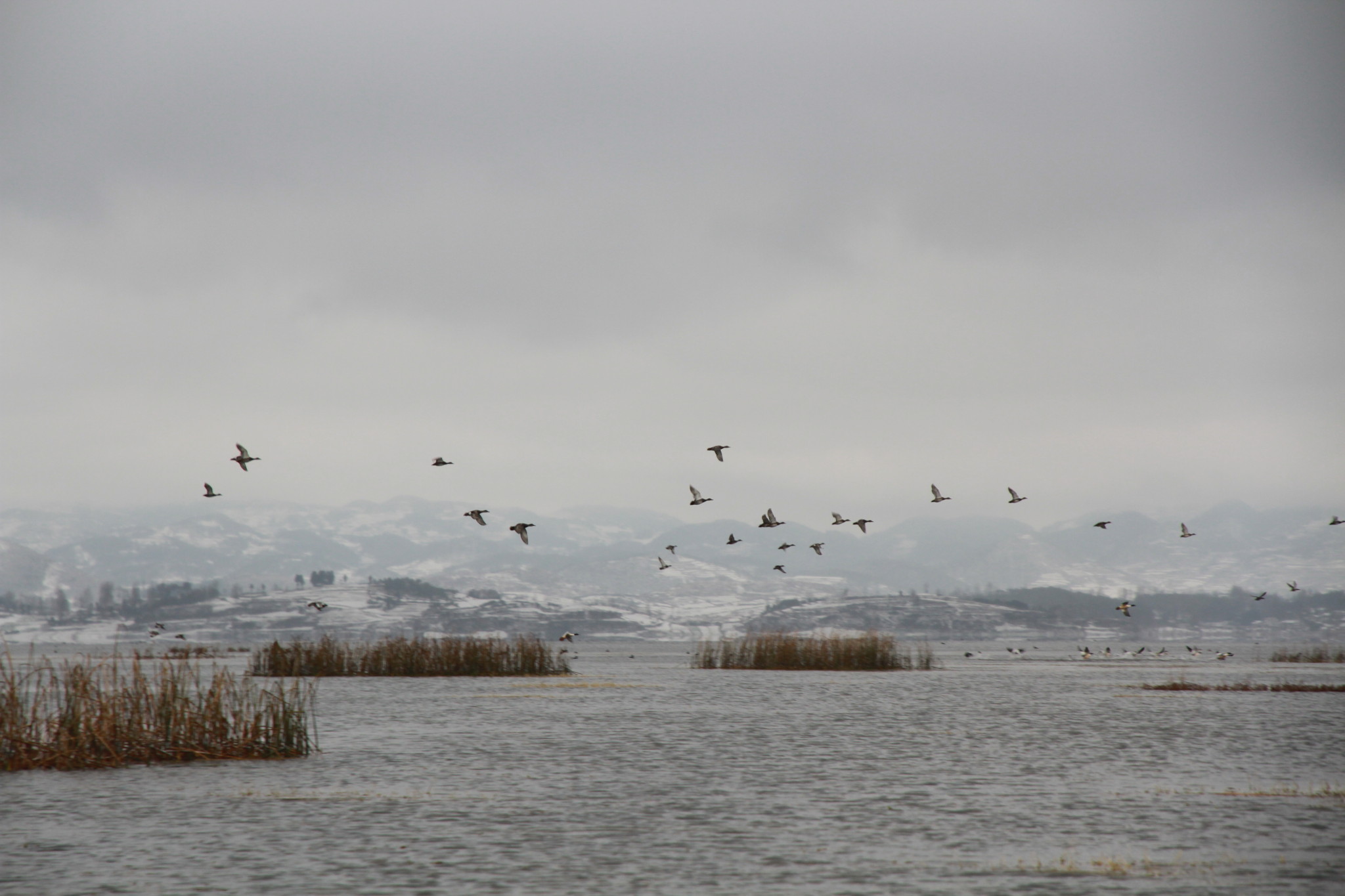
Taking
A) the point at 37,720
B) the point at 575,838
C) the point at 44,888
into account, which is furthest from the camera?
the point at 37,720

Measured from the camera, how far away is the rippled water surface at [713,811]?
16.9m

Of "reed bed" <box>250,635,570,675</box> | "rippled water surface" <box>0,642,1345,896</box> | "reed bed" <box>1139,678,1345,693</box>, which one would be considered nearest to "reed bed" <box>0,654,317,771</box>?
"rippled water surface" <box>0,642,1345,896</box>

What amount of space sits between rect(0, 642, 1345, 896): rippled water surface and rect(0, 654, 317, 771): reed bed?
0.89 metres

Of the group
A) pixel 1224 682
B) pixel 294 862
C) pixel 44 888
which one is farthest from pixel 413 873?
pixel 1224 682

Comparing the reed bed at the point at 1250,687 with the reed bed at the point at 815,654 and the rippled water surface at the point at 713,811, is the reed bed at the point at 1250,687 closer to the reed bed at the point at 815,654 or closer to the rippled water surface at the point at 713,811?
the rippled water surface at the point at 713,811

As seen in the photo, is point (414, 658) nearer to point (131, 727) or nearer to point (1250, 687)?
point (131, 727)

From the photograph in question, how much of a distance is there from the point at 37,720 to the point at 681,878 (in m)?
19.7

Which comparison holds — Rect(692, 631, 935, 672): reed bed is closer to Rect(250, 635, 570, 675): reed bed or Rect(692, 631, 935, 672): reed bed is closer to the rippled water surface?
Rect(250, 635, 570, 675): reed bed

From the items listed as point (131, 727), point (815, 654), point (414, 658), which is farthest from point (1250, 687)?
point (131, 727)

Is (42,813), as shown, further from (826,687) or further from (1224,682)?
(1224,682)

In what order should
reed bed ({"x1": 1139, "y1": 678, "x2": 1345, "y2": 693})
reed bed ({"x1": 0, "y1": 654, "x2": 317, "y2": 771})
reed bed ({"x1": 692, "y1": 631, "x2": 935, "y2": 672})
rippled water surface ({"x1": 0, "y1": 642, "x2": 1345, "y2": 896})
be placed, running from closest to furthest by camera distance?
1. rippled water surface ({"x1": 0, "y1": 642, "x2": 1345, "y2": 896})
2. reed bed ({"x1": 0, "y1": 654, "x2": 317, "y2": 771})
3. reed bed ({"x1": 1139, "y1": 678, "x2": 1345, "y2": 693})
4. reed bed ({"x1": 692, "y1": 631, "x2": 935, "y2": 672})

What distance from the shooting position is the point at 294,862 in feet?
58.5

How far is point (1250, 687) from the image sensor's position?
6272cm

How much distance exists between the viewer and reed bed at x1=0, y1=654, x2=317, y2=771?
27562 millimetres
